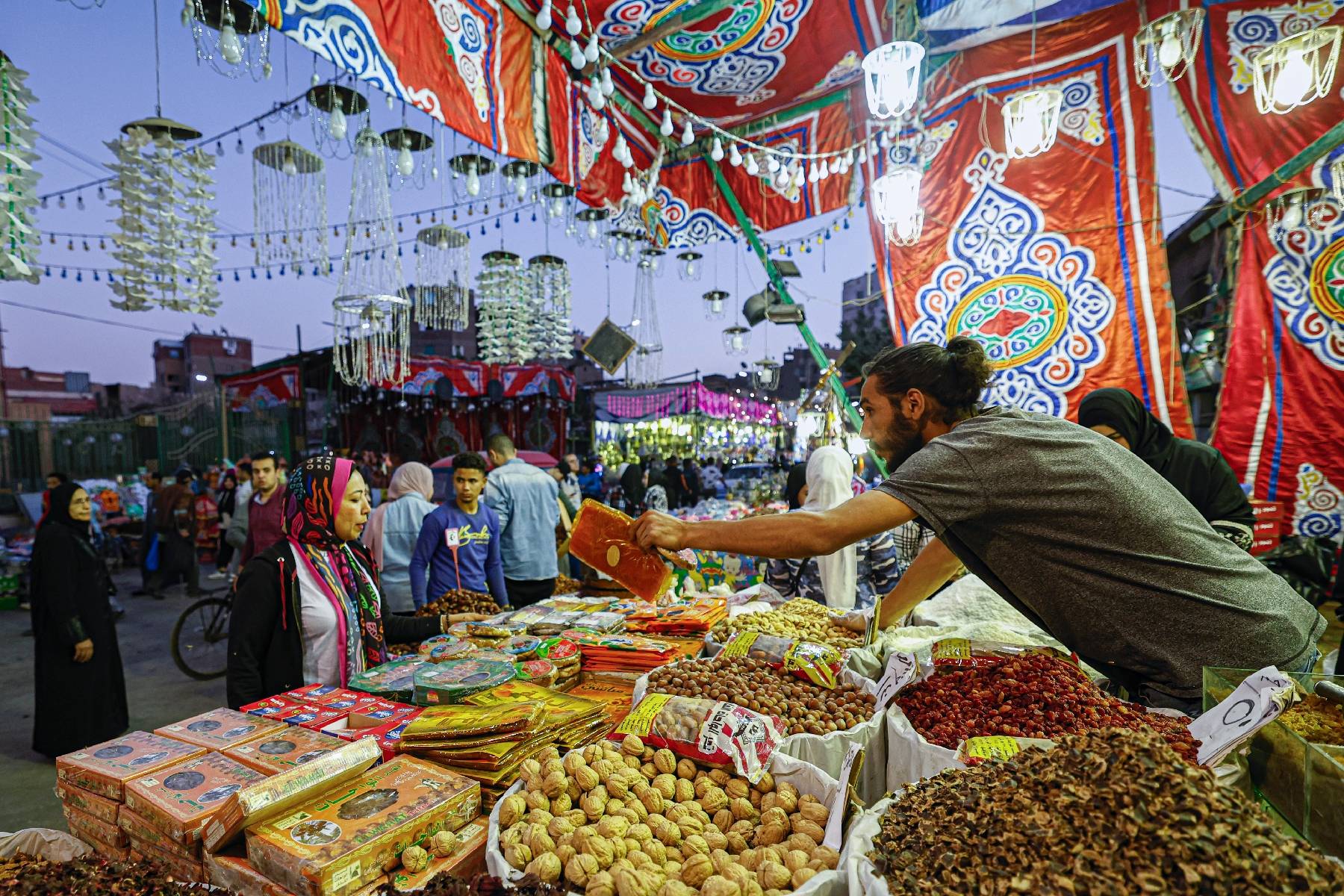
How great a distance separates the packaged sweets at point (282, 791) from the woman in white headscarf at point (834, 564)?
9.51 feet

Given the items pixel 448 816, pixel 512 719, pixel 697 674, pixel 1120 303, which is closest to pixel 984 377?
pixel 697 674

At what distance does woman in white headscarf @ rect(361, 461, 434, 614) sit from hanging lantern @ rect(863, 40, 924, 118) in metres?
3.69

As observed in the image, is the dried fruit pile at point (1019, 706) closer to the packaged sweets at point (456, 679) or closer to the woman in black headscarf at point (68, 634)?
the packaged sweets at point (456, 679)

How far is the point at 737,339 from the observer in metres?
13.1

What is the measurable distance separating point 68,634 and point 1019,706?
5044 mm

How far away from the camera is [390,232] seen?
16.7 ft

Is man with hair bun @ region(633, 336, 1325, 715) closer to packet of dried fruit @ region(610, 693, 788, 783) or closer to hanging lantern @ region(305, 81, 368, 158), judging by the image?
packet of dried fruit @ region(610, 693, 788, 783)

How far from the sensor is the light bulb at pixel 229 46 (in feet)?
7.53

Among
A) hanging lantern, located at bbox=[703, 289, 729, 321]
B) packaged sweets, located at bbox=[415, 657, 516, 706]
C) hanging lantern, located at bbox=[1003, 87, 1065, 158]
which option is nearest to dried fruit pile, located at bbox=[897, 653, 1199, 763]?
packaged sweets, located at bbox=[415, 657, 516, 706]

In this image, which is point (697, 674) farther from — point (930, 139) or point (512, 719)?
point (930, 139)

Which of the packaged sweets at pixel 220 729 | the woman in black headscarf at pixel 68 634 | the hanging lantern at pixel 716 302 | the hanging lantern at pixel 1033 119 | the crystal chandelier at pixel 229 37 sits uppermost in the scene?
the hanging lantern at pixel 716 302

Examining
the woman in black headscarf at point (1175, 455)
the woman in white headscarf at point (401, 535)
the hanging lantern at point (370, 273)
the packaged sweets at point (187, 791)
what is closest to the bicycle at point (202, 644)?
the woman in white headscarf at point (401, 535)

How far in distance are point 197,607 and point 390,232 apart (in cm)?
377

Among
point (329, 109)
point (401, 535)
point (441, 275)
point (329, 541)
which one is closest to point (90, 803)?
point (329, 541)
